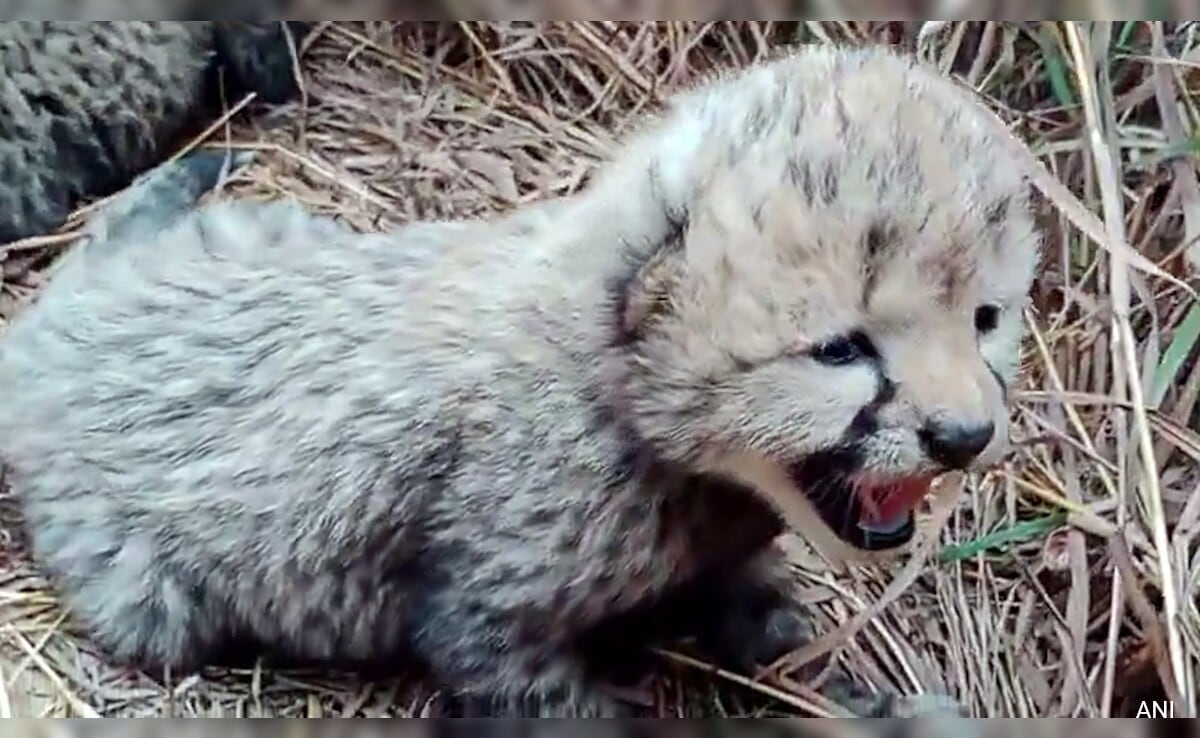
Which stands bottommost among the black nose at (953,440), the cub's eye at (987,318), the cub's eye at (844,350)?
the black nose at (953,440)

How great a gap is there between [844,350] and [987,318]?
0.47 ft

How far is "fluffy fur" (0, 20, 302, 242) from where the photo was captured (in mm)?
1793

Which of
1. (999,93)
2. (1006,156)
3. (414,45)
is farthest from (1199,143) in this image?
(414,45)

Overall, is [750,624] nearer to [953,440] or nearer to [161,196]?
[953,440]

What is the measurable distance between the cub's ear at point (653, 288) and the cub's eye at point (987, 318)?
0.67 ft

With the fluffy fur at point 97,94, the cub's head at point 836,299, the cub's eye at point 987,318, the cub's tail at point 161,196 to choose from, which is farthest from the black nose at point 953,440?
the fluffy fur at point 97,94

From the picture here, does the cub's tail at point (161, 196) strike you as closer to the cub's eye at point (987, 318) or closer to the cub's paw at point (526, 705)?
the cub's paw at point (526, 705)

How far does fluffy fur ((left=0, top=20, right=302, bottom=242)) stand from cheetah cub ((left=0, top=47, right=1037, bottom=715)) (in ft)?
0.58

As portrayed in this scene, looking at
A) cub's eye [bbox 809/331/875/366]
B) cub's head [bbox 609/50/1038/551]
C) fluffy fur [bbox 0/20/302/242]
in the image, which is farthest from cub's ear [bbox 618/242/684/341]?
fluffy fur [bbox 0/20/302/242]

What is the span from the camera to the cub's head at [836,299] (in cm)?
124

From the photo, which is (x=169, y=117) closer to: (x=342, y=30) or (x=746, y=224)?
(x=342, y=30)

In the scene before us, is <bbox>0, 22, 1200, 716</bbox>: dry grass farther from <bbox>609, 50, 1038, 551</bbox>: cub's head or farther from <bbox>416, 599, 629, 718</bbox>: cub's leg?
<bbox>609, 50, 1038, 551</bbox>: cub's head

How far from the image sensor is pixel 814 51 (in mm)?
1428

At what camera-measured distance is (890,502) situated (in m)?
1.35
